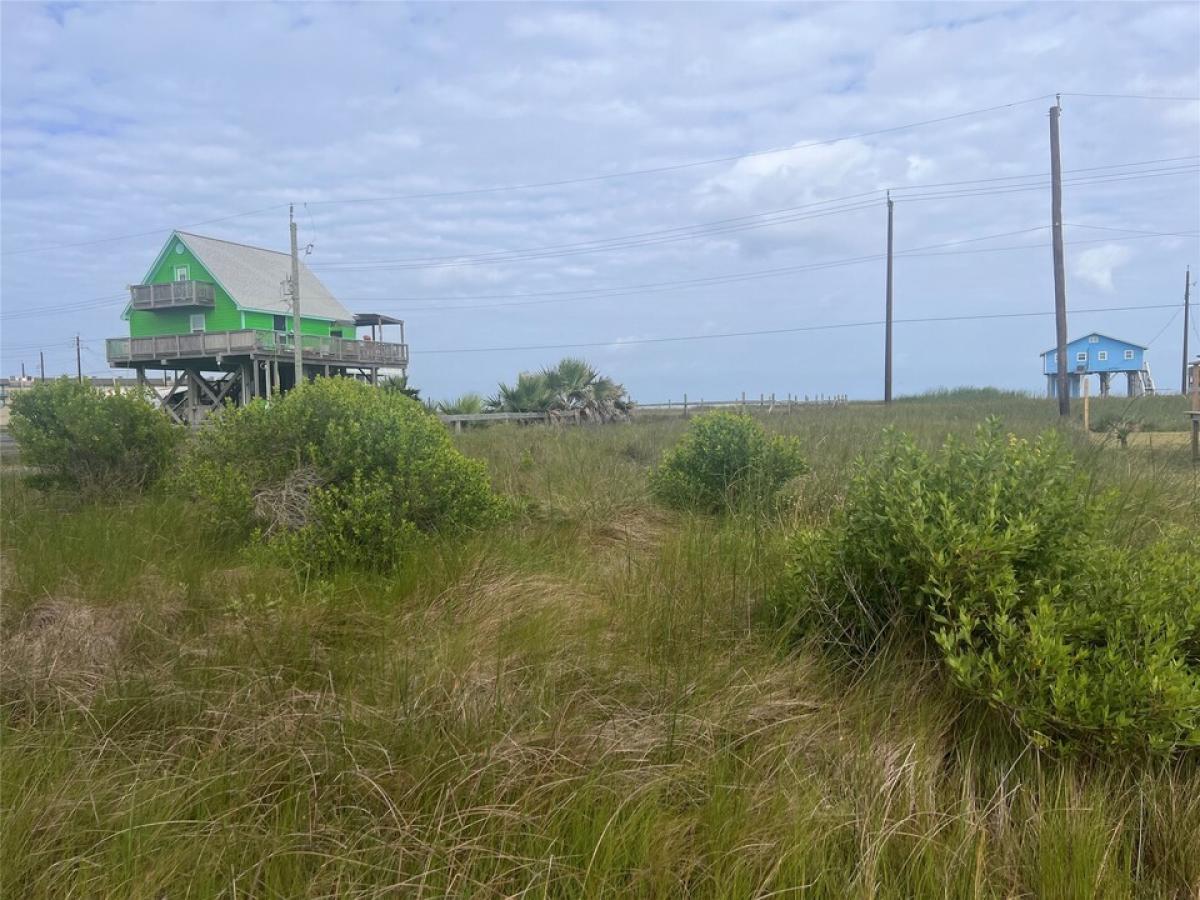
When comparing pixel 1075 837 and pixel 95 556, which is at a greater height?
pixel 95 556

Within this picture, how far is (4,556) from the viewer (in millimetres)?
5246

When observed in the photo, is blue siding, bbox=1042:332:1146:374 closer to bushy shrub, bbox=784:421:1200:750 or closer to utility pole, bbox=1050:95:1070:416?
utility pole, bbox=1050:95:1070:416

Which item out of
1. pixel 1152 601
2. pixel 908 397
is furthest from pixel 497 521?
pixel 908 397

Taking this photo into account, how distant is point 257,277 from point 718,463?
116ft

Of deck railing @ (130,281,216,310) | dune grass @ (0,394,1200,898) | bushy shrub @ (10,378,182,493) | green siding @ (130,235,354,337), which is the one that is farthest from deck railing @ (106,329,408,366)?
dune grass @ (0,394,1200,898)

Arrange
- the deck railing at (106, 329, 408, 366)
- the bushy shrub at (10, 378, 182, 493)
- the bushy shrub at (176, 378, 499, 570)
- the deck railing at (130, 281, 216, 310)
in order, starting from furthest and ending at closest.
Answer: the deck railing at (130, 281, 216, 310) → the deck railing at (106, 329, 408, 366) → the bushy shrub at (10, 378, 182, 493) → the bushy shrub at (176, 378, 499, 570)

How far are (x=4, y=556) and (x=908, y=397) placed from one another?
121 feet

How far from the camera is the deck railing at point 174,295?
34.7 m

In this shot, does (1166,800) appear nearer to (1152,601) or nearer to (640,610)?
(1152,601)

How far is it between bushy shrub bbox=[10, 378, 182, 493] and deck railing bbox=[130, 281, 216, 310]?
96.1ft

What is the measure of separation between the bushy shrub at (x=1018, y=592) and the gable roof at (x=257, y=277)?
3396 centimetres

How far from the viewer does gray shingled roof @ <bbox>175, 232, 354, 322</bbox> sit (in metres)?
35.5

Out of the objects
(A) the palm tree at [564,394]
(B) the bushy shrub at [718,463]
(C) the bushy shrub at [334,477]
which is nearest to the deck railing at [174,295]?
(A) the palm tree at [564,394]

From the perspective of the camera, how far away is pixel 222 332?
32125mm
